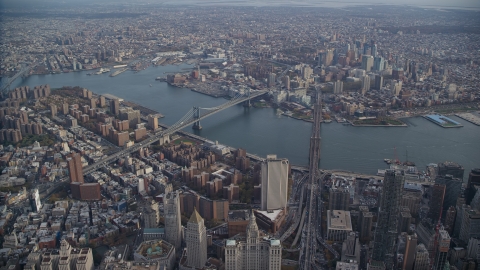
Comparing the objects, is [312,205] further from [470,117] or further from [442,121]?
[470,117]

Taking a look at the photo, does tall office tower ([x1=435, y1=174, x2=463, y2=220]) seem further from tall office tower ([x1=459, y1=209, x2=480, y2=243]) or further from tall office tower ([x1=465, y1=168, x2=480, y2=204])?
tall office tower ([x1=459, y1=209, x2=480, y2=243])

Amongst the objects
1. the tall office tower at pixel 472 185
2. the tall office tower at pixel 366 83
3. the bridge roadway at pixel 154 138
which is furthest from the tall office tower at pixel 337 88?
the tall office tower at pixel 472 185

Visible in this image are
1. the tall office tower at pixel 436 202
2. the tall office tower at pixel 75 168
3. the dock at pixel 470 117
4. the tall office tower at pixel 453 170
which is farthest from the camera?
the dock at pixel 470 117

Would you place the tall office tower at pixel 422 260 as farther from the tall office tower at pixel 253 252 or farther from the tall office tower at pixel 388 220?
the tall office tower at pixel 253 252

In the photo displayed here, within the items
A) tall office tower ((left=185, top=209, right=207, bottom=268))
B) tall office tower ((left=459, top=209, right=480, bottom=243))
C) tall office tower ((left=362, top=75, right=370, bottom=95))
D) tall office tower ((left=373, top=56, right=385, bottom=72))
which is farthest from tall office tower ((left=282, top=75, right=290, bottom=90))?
tall office tower ((left=185, top=209, right=207, bottom=268))

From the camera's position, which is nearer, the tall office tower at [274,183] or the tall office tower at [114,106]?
the tall office tower at [274,183]

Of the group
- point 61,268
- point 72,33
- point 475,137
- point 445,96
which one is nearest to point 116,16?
point 72,33
